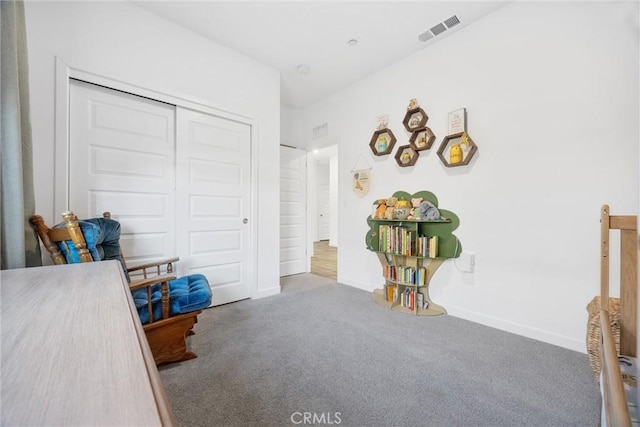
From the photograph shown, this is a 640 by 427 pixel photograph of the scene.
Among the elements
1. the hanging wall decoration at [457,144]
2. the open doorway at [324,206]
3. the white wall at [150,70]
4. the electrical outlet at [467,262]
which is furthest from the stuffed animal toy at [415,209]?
the open doorway at [324,206]

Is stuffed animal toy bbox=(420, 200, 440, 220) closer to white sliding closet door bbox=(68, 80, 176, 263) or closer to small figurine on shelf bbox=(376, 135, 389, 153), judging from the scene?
small figurine on shelf bbox=(376, 135, 389, 153)

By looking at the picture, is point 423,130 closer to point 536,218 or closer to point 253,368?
point 536,218

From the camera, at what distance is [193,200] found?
99.5 inches

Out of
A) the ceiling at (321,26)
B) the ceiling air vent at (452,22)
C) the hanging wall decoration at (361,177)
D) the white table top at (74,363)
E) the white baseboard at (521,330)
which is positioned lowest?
the white baseboard at (521,330)

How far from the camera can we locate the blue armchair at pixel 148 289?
1408 millimetres

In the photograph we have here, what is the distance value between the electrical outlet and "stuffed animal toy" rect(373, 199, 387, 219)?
87cm

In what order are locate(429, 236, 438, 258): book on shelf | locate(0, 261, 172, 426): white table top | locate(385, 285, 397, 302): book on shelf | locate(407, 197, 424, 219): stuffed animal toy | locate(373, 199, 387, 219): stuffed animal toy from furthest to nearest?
locate(373, 199, 387, 219): stuffed animal toy, locate(385, 285, 397, 302): book on shelf, locate(407, 197, 424, 219): stuffed animal toy, locate(429, 236, 438, 258): book on shelf, locate(0, 261, 172, 426): white table top

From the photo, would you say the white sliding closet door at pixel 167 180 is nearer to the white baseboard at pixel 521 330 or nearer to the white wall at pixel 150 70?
the white wall at pixel 150 70

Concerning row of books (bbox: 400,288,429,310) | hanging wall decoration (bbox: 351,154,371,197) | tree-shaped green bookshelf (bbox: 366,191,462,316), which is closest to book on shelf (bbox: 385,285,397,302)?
tree-shaped green bookshelf (bbox: 366,191,462,316)

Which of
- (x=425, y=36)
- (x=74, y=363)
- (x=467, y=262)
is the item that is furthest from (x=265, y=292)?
(x=425, y=36)

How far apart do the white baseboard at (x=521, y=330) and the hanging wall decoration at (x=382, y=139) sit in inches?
70.9

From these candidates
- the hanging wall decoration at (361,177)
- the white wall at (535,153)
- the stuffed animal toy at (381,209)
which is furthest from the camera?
the hanging wall decoration at (361,177)

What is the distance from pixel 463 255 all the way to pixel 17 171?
3.08 metres

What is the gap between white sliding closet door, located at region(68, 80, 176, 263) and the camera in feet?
6.55
